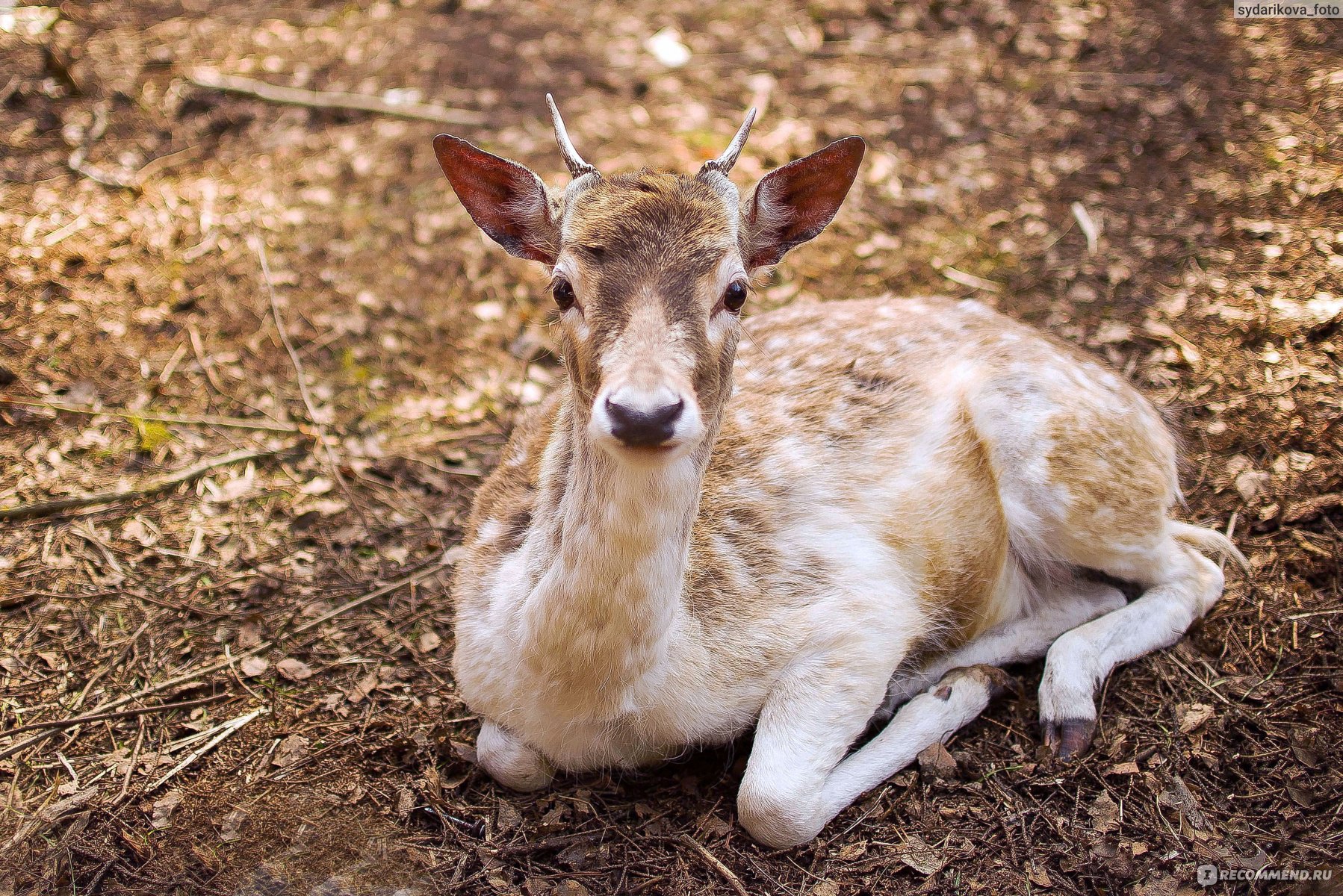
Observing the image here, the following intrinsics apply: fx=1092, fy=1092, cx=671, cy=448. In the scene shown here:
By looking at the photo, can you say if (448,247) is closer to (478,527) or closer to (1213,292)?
(478,527)

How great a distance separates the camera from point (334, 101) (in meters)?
7.96

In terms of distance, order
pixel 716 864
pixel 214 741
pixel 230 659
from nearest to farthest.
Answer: pixel 716 864, pixel 214 741, pixel 230 659

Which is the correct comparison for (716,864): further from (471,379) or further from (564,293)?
(471,379)

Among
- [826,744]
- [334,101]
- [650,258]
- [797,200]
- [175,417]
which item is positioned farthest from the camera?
[334,101]

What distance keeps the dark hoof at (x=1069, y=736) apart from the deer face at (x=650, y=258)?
1.89 meters

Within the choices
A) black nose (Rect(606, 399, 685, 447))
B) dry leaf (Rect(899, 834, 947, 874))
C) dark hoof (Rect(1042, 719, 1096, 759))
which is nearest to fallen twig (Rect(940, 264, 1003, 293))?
dark hoof (Rect(1042, 719, 1096, 759))

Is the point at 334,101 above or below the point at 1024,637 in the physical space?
above

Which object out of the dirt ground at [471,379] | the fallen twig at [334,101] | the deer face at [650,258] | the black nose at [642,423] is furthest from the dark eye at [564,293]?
the fallen twig at [334,101]

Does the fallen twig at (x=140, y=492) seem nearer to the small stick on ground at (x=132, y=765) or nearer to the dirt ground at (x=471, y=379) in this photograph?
the dirt ground at (x=471, y=379)

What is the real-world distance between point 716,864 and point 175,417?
3.79 m

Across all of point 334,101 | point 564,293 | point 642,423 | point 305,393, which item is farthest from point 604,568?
point 334,101

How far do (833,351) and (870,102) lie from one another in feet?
12.6

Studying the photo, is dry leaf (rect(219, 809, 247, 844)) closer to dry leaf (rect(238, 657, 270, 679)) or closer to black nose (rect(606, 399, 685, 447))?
dry leaf (rect(238, 657, 270, 679))

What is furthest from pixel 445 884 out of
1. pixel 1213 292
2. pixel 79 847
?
pixel 1213 292
